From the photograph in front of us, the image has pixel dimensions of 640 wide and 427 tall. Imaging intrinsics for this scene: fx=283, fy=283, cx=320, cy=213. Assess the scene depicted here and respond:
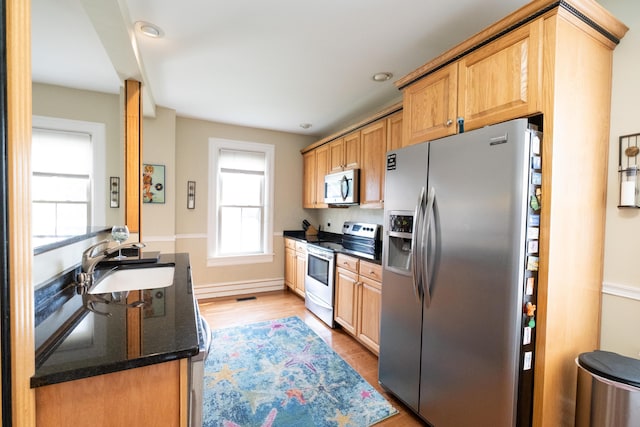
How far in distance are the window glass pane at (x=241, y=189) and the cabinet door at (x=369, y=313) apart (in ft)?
8.18

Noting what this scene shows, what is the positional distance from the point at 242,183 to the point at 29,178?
382cm

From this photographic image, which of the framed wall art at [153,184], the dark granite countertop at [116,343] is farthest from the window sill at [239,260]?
the dark granite countertop at [116,343]

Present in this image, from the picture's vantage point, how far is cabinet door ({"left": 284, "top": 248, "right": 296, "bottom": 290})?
170 inches

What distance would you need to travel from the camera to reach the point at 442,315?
1.61m

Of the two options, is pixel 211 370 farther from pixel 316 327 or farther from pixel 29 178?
pixel 29 178

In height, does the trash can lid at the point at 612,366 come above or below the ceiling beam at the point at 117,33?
below

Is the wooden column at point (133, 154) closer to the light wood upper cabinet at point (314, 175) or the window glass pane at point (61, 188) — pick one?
the window glass pane at point (61, 188)

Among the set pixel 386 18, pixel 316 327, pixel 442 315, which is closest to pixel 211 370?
pixel 316 327

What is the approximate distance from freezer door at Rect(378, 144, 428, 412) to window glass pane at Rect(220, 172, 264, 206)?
2.90 metres

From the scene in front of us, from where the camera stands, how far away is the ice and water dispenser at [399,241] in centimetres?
190

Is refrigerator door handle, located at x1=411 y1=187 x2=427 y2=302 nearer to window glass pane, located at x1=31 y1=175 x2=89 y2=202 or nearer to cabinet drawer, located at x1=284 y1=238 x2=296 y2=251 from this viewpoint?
window glass pane, located at x1=31 y1=175 x2=89 y2=202

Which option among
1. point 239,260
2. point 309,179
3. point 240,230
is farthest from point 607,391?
point 240,230

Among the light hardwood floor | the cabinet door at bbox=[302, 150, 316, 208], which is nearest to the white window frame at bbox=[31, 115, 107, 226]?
the light hardwood floor

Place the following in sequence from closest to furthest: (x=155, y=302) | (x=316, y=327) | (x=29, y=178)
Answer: (x=29, y=178) < (x=155, y=302) < (x=316, y=327)
